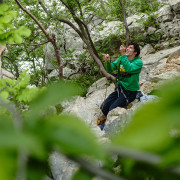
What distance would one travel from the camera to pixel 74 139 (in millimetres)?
293

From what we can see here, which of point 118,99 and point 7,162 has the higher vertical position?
point 7,162

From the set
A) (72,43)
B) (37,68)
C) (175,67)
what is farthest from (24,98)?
(37,68)

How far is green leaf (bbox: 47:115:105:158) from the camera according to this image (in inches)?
11.3

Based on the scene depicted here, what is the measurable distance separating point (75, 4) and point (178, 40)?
21.2ft

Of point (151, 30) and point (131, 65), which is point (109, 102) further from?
point (151, 30)

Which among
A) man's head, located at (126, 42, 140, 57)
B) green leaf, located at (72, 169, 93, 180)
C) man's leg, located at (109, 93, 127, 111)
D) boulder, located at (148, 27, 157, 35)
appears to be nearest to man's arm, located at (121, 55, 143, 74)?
man's head, located at (126, 42, 140, 57)

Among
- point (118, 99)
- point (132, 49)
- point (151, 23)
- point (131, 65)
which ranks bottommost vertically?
point (118, 99)

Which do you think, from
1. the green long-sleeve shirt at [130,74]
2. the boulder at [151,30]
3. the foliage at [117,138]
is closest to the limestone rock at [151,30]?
the boulder at [151,30]

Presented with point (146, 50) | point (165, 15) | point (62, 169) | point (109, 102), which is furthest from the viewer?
point (165, 15)

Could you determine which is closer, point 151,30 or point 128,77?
point 128,77

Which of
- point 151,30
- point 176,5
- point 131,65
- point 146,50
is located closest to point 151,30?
point 151,30

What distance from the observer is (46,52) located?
1407 centimetres

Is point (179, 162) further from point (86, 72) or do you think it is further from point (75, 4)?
point (86, 72)

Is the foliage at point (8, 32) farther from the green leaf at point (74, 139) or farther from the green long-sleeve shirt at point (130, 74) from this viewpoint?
the green long-sleeve shirt at point (130, 74)
